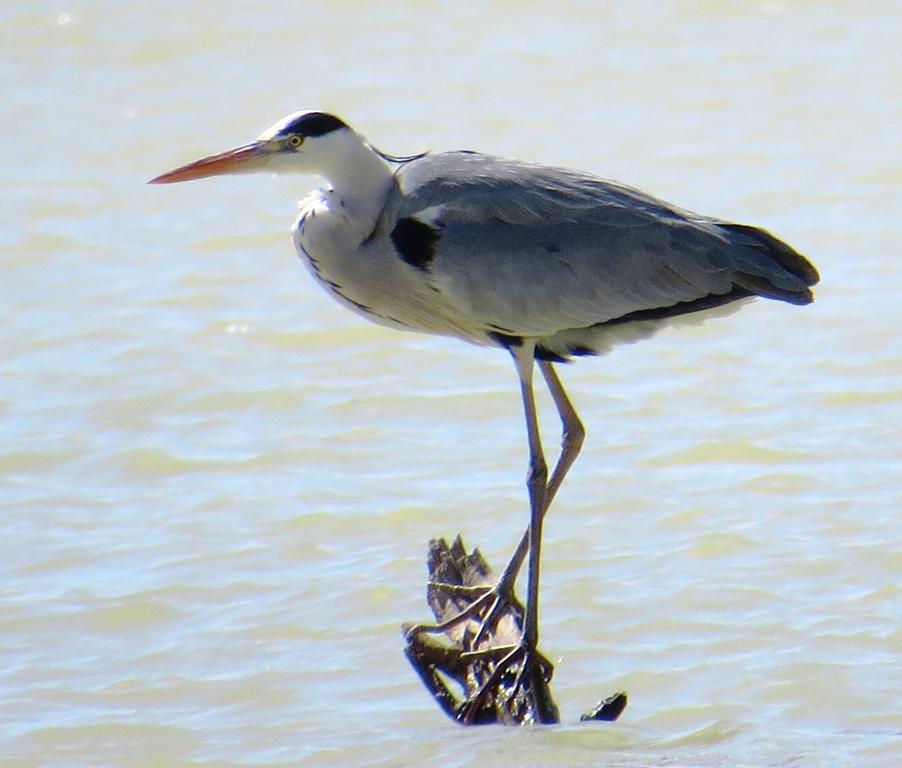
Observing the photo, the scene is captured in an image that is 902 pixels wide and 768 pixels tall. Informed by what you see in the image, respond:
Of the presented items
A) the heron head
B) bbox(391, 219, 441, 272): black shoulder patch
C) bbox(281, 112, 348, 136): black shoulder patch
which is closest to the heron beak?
the heron head

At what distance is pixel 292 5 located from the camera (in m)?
17.6

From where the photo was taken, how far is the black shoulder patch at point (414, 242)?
5832mm

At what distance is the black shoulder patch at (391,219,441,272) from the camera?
19.1ft

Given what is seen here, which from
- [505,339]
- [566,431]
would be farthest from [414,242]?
[566,431]

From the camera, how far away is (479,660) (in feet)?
18.4

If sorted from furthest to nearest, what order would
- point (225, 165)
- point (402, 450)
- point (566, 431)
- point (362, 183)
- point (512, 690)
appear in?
point (402, 450) → point (566, 431) → point (362, 183) → point (225, 165) → point (512, 690)

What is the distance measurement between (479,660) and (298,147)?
1737 millimetres

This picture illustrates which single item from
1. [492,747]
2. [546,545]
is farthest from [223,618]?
[492,747]

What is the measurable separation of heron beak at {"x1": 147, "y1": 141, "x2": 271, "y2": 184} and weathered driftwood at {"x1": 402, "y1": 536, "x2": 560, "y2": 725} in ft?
4.48

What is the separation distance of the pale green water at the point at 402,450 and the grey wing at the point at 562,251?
1.34 m

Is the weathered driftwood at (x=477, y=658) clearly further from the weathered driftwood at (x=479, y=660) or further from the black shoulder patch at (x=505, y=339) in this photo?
the black shoulder patch at (x=505, y=339)

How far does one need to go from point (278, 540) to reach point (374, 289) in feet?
6.75

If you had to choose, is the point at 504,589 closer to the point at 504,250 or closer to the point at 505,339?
the point at 505,339

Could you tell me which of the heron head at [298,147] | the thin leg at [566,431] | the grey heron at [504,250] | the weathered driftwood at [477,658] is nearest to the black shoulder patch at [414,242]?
the grey heron at [504,250]
